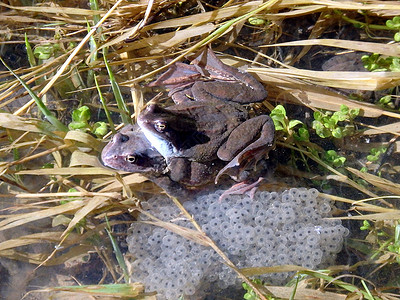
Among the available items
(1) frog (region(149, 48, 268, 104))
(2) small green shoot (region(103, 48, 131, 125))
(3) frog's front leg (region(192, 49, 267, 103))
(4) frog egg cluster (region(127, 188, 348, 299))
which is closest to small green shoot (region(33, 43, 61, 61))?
(2) small green shoot (region(103, 48, 131, 125))

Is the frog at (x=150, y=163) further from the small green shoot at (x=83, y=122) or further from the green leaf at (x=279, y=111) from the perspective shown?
the green leaf at (x=279, y=111)

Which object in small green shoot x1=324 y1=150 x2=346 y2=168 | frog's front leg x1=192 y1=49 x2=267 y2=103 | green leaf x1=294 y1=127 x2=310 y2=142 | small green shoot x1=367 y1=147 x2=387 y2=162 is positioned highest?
frog's front leg x1=192 y1=49 x2=267 y2=103

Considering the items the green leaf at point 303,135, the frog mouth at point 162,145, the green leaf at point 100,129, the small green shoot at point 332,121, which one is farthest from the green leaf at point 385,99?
the green leaf at point 100,129

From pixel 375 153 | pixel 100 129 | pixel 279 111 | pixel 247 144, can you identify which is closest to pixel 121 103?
pixel 100 129

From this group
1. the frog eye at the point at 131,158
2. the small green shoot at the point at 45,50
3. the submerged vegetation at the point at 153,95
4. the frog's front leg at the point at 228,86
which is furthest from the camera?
the small green shoot at the point at 45,50

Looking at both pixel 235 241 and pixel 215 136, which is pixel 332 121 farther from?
pixel 235 241

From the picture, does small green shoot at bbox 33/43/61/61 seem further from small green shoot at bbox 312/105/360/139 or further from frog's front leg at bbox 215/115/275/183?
small green shoot at bbox 312/105/360/139

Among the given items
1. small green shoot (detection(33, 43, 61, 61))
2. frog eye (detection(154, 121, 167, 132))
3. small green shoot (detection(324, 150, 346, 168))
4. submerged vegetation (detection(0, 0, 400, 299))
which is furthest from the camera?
small green shoot (detection(33, 43, 61, 61))

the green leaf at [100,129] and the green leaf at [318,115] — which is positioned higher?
the green leaf at [100,129]
